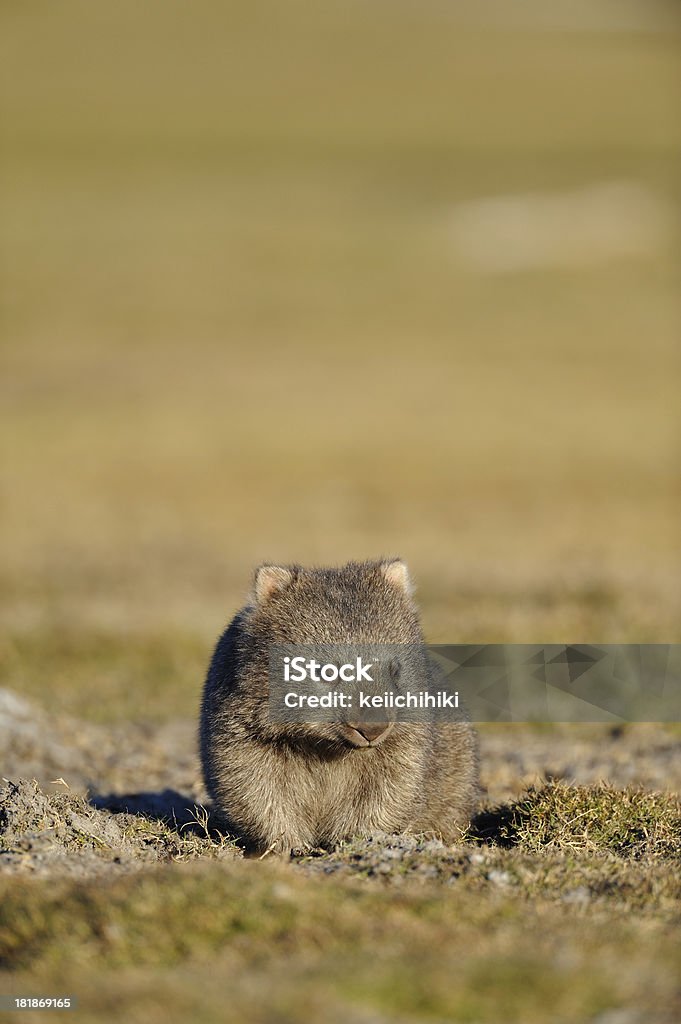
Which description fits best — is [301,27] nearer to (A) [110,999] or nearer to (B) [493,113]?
(B) [493,113]

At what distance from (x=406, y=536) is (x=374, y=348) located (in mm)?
29185

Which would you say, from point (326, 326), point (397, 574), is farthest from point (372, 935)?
point (326, 326)

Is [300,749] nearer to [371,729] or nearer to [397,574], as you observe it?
[371,729]

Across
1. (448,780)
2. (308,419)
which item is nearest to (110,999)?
(448,780)

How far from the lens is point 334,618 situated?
24.6ft

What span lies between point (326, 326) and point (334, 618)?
52.3m

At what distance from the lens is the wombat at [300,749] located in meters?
7.45

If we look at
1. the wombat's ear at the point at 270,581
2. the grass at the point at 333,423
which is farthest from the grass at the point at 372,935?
the wombat's ear at the point at 270,581

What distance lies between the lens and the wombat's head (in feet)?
23.0

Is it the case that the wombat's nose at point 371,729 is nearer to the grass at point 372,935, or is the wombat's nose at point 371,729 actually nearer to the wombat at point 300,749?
the wombat at point 300,749

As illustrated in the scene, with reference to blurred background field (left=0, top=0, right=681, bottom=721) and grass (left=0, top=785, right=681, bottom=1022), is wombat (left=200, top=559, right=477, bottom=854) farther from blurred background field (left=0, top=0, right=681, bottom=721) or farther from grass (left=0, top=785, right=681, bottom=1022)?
blurred background field (left=0, top=0, right=681, bottom=721)

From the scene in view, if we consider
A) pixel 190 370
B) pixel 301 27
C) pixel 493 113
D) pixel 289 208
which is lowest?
pixel 190 370

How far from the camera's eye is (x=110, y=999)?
4.88m

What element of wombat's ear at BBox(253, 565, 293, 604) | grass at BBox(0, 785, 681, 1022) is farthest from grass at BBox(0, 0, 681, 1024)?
wombat's ear at BBox(253, 565, 293, 604)
